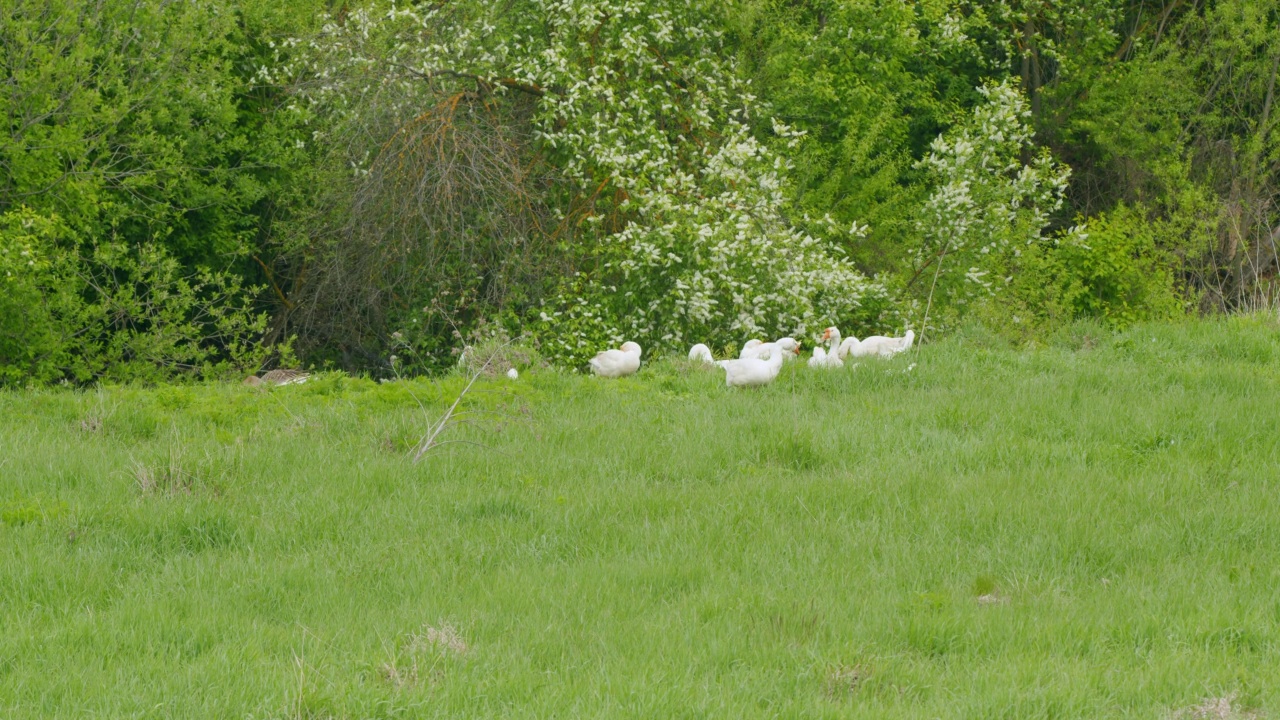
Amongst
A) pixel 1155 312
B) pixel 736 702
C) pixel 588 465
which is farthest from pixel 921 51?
pixel 736 702

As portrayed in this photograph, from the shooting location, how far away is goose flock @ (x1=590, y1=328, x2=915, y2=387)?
10.9 meters

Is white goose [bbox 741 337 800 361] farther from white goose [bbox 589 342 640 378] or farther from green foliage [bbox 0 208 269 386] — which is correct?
green foliage [bbox 0 208 269 386]

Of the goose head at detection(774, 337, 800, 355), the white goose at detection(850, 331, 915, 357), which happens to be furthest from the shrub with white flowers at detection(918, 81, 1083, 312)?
the goose head at detection(774, 337, 800, 355)

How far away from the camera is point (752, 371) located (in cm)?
1086

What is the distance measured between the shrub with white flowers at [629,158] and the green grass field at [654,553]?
13.8ft

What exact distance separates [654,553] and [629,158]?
31.3 ft

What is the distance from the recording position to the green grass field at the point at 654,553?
4887 millimetres

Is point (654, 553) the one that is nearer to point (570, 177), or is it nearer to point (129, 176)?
point (570, 177)

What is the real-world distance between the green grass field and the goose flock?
384 mm

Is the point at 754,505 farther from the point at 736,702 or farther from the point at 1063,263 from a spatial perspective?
the point at 1063,263

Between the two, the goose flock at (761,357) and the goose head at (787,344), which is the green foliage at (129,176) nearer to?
the goose flock at (761,357)

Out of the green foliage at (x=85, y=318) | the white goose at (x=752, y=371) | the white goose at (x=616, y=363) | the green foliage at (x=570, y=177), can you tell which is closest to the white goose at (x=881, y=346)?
the white goose at (x=752, y=371)

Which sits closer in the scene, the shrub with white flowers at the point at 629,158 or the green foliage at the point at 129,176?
the shrub with white flowers at the point at 629,158

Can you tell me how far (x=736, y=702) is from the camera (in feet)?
15.6
